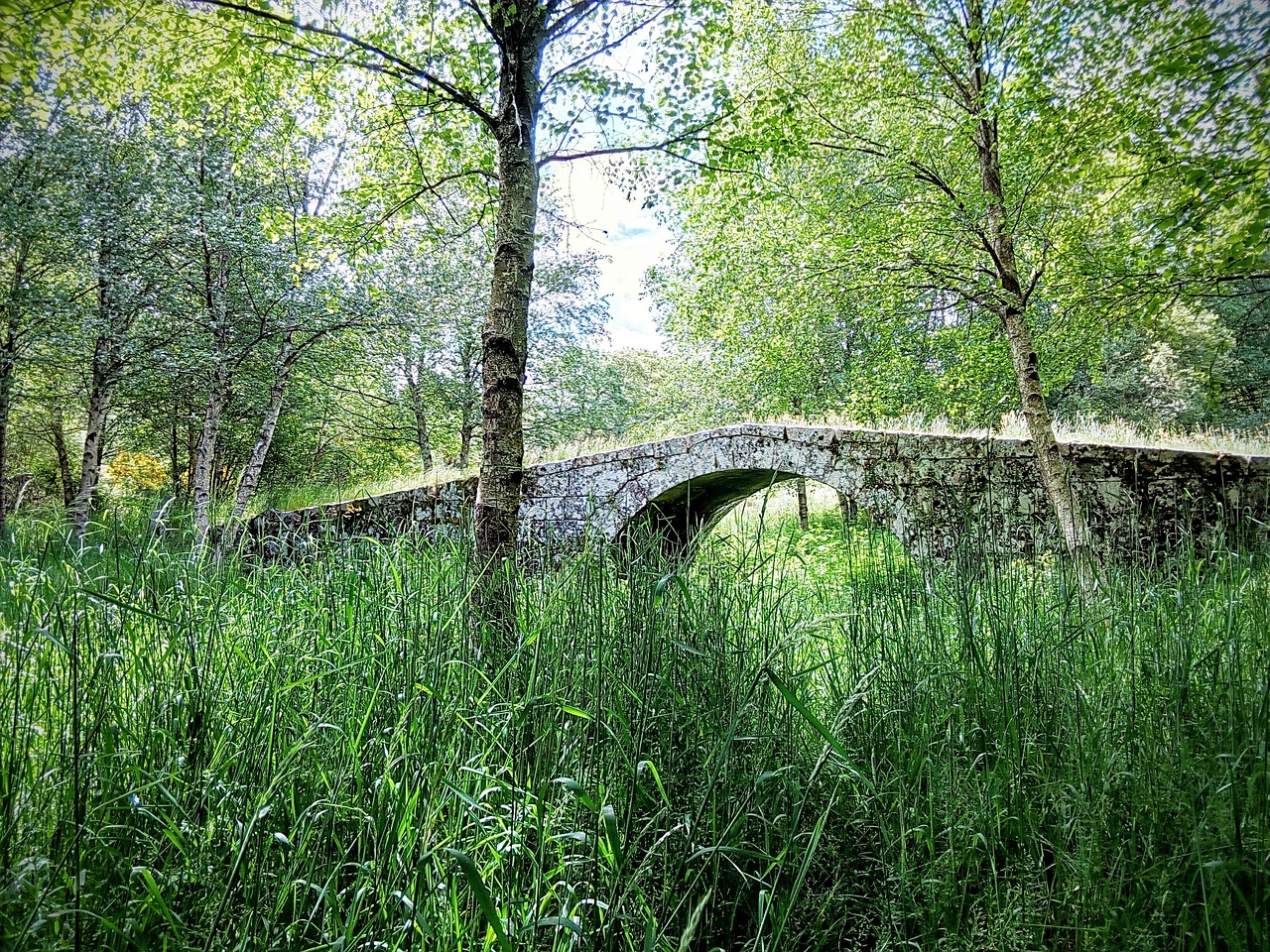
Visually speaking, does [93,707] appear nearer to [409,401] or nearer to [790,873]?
[790,873]

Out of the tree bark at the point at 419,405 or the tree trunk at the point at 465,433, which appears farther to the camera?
the tree trunk at the point at 465,433

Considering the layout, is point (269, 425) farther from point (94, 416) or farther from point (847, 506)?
point (847, 506)

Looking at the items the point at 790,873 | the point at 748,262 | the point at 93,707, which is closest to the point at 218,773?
the point at 93,707

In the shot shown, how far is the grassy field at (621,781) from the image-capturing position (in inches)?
46.9

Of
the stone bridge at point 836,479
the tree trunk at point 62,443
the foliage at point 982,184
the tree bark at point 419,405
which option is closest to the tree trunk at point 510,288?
the foliage at point 982,184

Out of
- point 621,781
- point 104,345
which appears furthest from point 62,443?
point 621,781

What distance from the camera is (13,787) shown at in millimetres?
1044

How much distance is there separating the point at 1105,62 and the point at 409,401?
17586mm

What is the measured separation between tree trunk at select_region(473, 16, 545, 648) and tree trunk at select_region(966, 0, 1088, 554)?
4.70 metres

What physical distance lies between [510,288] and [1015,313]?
558 centimetres

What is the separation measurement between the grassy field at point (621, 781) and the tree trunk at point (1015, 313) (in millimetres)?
3802

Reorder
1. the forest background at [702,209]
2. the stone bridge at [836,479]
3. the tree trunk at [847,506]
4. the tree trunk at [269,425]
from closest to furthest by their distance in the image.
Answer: the forest background at [702,209]
the tree trunk at [847,506]
the stone bridge at [836,479]
the tree trunk at [269,425]

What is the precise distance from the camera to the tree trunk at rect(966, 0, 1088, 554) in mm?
5828

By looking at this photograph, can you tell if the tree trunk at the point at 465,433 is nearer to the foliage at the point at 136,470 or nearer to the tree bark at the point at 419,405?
the tree bark at the point at 419,405
